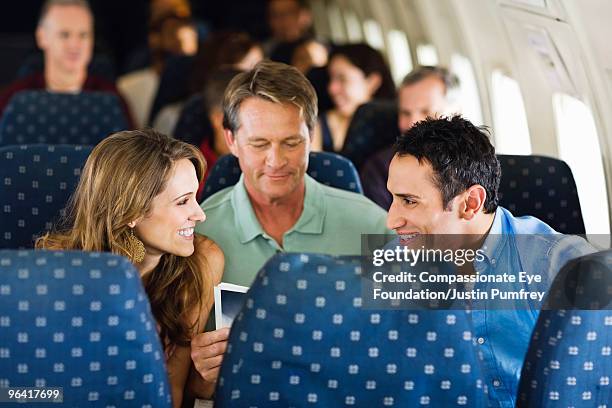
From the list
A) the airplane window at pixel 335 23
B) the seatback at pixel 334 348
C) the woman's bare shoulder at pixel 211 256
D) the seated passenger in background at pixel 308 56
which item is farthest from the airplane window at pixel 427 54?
the seatback at pixel 334 348

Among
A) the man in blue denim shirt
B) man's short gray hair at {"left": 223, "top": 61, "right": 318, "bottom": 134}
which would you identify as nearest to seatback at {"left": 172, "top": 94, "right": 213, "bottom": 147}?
man's short gray hair at {"left": 223, "top": 61, "right": 318, "bottom": 134}

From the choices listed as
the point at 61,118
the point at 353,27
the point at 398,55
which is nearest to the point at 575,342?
the point at 61,118

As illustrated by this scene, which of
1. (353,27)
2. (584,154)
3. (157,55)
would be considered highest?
(353,27)

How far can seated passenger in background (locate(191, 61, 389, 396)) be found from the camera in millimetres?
3711

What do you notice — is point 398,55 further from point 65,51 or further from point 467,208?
point 467,208

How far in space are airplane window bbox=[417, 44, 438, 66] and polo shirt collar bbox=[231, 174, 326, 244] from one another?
429 centimetres

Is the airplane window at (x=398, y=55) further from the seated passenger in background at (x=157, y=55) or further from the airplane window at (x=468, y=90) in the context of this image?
the airplane window at (x=468, y=90)

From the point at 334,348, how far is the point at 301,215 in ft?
4.47

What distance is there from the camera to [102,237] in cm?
318

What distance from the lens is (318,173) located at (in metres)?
4.02

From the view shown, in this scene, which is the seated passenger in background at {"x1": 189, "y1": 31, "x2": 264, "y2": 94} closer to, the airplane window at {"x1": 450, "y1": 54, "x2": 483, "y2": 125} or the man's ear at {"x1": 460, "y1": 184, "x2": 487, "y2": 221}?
the airplane window at {"x1": 450, "y1": 54, "x2": 483, "y2": 125}

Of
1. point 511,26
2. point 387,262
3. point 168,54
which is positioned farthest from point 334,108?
point 387,262

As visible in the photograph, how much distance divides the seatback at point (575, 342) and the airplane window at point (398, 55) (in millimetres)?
7229

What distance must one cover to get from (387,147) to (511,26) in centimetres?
88
